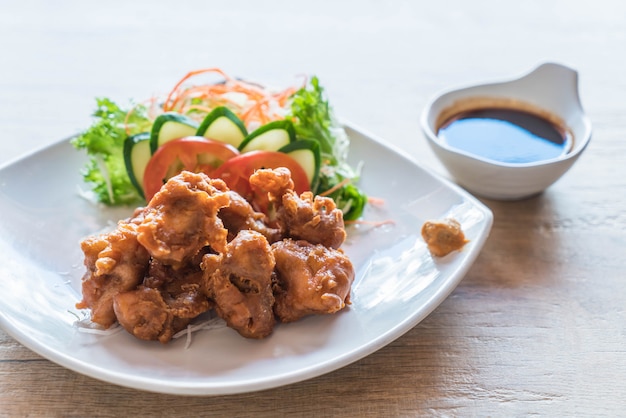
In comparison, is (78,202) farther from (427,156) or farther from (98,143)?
(427,156)

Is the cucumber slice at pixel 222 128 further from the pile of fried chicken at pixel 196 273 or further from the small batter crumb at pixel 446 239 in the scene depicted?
the small batter crumb at pixel 446 239

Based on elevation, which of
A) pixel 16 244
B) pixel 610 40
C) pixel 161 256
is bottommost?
pixel 610 40

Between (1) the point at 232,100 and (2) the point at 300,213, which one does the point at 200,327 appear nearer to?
(2) the point at 300,213

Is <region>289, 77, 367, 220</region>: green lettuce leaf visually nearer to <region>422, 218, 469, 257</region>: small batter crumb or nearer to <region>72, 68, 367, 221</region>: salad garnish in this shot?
<region>72, 68, 367, 221</region>: salad garnish

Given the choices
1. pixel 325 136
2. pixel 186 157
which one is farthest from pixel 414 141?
pixel 186 157

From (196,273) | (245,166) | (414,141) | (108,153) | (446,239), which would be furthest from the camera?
(414,141)

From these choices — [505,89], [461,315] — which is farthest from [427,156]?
[461,315]
